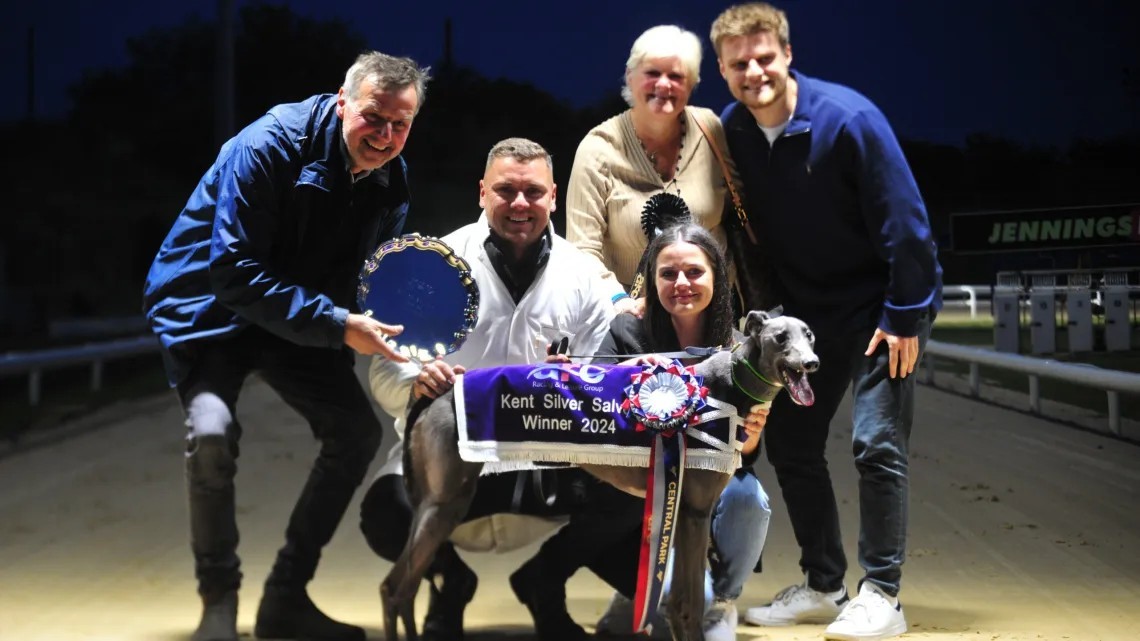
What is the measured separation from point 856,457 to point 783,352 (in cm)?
76

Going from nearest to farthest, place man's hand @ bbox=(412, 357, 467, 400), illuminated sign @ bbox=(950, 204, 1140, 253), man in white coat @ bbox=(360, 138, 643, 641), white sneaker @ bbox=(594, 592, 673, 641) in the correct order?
man's hand @ bbox=(412, 357, 467, 400) → man in white coat @ bbox=(360, 138, 643, 641) → white sneaker @ bbox=(594, 592, 673, 641) → illuminated sign @ bbox=(950, 204, 1140, 253)

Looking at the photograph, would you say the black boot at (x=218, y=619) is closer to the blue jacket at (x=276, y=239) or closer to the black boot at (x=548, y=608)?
the blue jacket at (x=276, y=239)

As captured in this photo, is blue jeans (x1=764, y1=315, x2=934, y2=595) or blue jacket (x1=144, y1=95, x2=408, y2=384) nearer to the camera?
blue jacket (x1=144, y1=95, x2=408, y2=384)

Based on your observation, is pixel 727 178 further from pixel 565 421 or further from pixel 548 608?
pixel 548 608

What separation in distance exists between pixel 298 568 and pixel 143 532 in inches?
60.5

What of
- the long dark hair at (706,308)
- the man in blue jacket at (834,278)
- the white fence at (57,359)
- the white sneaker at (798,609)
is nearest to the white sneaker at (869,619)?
the man in blue jacket at (834,278)

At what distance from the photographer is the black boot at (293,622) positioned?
3.17 meters

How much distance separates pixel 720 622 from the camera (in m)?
3.09

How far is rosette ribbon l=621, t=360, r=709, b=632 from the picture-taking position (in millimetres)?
2707

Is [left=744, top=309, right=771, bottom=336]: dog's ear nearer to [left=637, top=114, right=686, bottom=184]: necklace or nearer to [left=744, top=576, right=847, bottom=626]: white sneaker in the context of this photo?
[left=637, top=114, right=686, bottom=184]: necklace

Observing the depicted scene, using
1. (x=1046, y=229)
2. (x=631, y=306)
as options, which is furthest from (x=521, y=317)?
(x=1046, y=229)

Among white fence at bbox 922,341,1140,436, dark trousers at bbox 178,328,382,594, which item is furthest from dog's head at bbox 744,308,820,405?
white fence at bbox 922,341,1140,436

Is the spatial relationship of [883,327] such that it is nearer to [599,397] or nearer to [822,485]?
[822,485]

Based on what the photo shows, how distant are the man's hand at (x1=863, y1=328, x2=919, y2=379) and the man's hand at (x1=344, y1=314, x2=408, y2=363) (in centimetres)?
116
